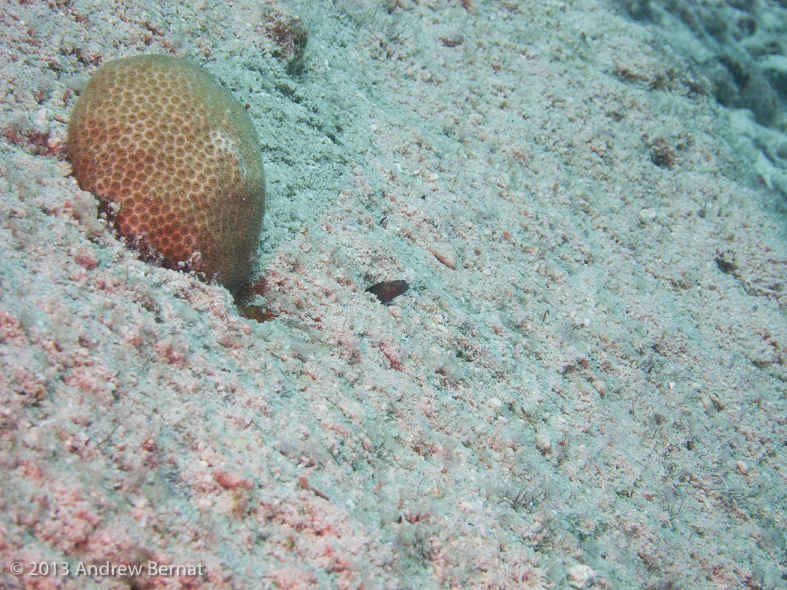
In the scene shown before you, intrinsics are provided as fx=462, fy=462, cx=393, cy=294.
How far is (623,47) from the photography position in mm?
6883

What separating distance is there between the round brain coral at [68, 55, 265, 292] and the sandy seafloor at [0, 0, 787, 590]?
17 cm

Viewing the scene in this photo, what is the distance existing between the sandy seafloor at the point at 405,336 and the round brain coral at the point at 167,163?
0.17 m

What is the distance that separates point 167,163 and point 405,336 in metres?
1.85

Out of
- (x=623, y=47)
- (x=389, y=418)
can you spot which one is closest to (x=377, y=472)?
(x=389, y=418)

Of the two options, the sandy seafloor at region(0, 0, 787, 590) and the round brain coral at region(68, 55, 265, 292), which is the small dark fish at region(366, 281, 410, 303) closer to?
the sandy seafloor at region(0, 0, 787, 590)

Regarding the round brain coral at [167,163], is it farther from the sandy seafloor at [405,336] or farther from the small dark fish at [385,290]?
the small dark fish at [385,290]

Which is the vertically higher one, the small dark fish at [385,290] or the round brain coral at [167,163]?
the round brain coral at [167,163]

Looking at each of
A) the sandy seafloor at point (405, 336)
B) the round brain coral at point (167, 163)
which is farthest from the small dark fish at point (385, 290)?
the round brain coral at point (167, 163)

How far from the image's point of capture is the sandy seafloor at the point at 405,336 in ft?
6.64

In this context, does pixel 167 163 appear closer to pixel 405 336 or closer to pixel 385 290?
pixel 385 290

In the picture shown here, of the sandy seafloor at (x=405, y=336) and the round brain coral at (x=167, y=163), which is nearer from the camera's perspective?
→ the sandy seafloor at (x=405, y=336)

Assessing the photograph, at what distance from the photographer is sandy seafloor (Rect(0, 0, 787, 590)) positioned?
2.03 meters

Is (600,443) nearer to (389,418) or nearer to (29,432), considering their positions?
(389,418)

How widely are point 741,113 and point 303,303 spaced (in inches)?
385
